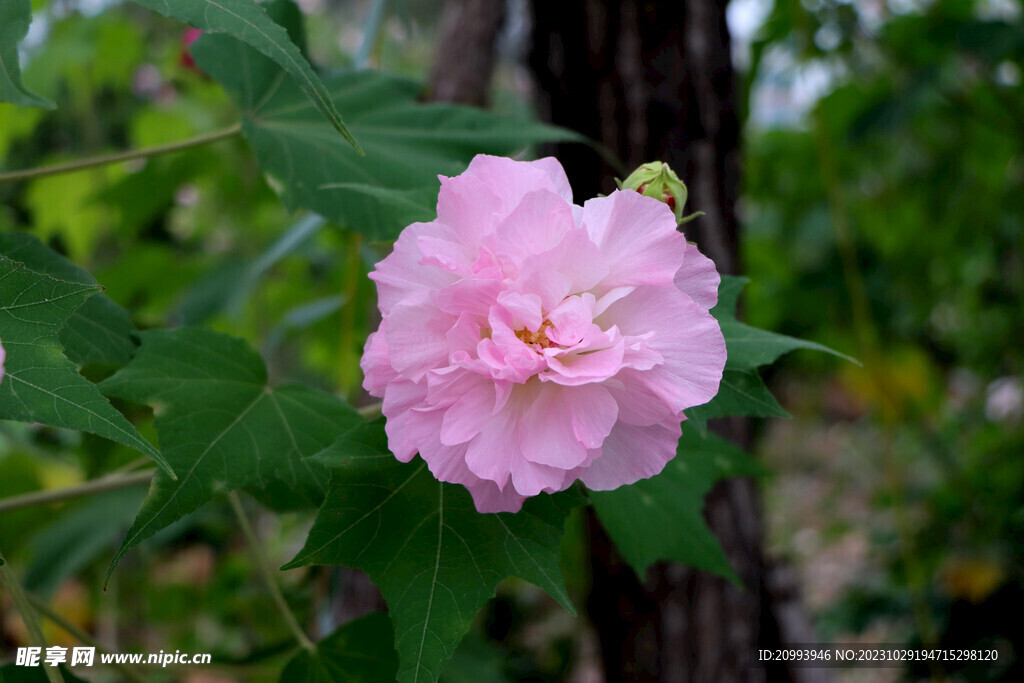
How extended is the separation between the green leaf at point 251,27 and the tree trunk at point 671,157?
507mm

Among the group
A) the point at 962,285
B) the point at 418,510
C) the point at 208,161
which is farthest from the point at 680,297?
the point at 962,285

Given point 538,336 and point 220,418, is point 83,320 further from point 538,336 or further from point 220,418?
point 538,336

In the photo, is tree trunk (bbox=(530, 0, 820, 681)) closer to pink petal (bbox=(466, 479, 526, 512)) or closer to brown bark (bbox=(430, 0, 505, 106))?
brown bark (bbox=(430, 0, 505, 106))

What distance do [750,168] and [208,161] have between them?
40.9 inches

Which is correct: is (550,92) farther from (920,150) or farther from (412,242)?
(920,150)

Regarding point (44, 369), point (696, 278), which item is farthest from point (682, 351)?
point (44, 369)

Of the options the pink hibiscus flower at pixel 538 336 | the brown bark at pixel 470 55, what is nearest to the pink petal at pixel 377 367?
the pink hibiscus flower at pixel 538 336

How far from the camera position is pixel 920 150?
4.91 feet

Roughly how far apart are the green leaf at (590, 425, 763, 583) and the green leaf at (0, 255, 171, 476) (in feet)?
0.91

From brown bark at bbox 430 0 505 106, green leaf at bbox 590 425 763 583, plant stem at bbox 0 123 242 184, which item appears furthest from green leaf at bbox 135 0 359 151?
brown bark at bbox 430 0 505 106

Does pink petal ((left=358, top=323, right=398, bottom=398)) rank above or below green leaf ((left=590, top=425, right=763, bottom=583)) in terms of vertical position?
above

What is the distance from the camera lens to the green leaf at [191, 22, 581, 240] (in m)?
0.50

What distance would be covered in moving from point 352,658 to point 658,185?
0.35m

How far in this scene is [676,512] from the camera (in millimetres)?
549
